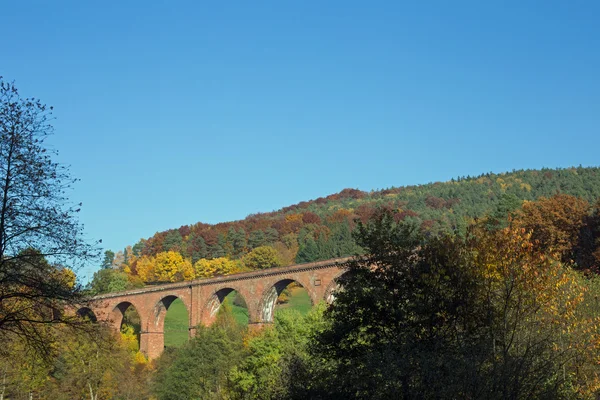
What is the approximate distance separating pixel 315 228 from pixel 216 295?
58851mm

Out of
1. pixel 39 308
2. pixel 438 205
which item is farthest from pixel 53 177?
pixel 438 205

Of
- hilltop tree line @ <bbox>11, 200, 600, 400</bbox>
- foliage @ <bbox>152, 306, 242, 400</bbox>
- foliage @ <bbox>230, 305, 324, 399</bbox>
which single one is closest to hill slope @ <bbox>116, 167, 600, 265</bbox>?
foliage @ <bbox>152, 306, 242, 400</bbox>

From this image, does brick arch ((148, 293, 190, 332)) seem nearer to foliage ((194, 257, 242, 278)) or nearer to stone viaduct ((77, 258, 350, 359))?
stone viaduct ((77, 258, 350, 359))

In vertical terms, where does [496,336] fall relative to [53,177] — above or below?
below

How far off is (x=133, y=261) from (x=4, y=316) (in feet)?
374

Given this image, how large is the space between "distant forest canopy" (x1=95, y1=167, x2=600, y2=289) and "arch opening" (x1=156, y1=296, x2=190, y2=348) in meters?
11.3

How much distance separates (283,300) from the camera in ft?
285

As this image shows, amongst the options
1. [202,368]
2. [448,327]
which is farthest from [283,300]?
[448,327]

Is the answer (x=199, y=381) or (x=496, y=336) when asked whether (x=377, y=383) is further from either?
(x=199, y=381)

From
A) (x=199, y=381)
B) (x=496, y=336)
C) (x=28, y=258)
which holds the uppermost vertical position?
(x=28, y=258)

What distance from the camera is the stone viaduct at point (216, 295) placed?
51.2 meters

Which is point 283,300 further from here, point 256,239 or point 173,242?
point 173,242

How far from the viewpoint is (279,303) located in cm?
8594

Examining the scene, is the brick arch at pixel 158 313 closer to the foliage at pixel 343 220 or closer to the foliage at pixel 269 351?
the foliage at pixel 269 351
